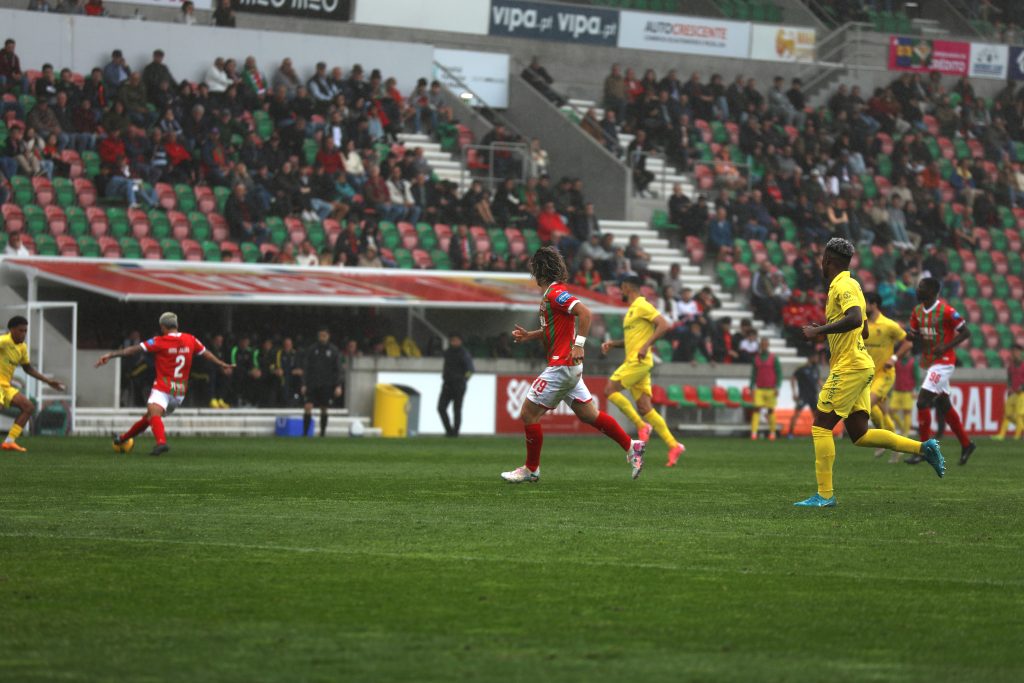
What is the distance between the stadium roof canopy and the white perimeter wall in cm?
677

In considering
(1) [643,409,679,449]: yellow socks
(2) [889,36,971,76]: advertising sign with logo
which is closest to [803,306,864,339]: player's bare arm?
(1) [643,409,679,449]: yellow socks

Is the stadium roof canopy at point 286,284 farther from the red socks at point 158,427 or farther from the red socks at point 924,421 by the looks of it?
the red socks at point 924,421

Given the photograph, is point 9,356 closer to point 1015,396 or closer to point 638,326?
point 638,326

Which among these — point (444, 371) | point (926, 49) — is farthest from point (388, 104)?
point (926, 49)

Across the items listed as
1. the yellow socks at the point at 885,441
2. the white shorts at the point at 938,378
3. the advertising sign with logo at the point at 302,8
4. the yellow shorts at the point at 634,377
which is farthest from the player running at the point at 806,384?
the yellow socks at the point at 885,441

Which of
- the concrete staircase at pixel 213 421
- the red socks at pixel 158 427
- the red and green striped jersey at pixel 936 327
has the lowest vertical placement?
the concrete staircase at pixel 213 421

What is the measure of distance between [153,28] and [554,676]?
30697 mm

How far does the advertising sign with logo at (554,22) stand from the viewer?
137 feet

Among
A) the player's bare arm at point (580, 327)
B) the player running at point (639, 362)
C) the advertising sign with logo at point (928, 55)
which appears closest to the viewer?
the player's bare arm at point (580, 327)

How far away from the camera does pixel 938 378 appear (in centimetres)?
2058

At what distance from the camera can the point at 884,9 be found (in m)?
49.4

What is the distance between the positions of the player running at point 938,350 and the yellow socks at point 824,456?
305 inches

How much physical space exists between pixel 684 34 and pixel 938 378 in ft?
82.1

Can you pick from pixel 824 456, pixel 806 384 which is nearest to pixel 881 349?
pixel 806 384
